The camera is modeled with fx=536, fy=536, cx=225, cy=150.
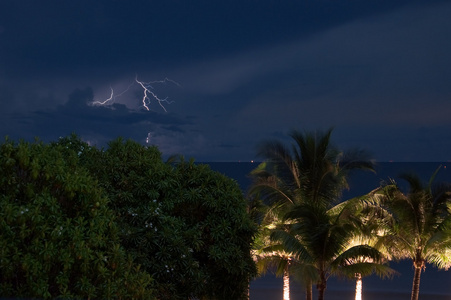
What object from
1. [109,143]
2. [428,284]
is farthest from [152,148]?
[428,284]

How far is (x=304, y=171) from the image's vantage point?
77.9 feet

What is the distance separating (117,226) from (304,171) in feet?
53.0

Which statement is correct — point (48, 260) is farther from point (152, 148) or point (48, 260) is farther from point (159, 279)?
point (152, 148)

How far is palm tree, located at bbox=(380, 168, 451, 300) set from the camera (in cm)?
2331

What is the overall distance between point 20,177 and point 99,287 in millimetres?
1730

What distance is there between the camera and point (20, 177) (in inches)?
270

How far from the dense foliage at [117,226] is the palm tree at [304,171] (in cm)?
1299

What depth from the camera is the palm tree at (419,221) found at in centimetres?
2331

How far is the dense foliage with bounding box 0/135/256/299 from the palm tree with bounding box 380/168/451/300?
15.0 m

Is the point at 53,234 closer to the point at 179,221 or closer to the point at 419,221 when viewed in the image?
the point at 179,221

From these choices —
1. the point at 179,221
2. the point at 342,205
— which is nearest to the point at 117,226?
the point at 179,221

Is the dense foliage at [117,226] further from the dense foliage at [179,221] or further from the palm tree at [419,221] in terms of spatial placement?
the palm tree at [419,221]

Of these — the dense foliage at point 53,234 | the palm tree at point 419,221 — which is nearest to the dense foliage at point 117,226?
the dense foliage at point 53,234

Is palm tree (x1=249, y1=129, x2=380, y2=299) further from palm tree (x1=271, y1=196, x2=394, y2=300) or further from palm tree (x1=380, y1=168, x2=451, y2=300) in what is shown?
palm tree (x1=271, y1=196, x2=394, y2=300)
